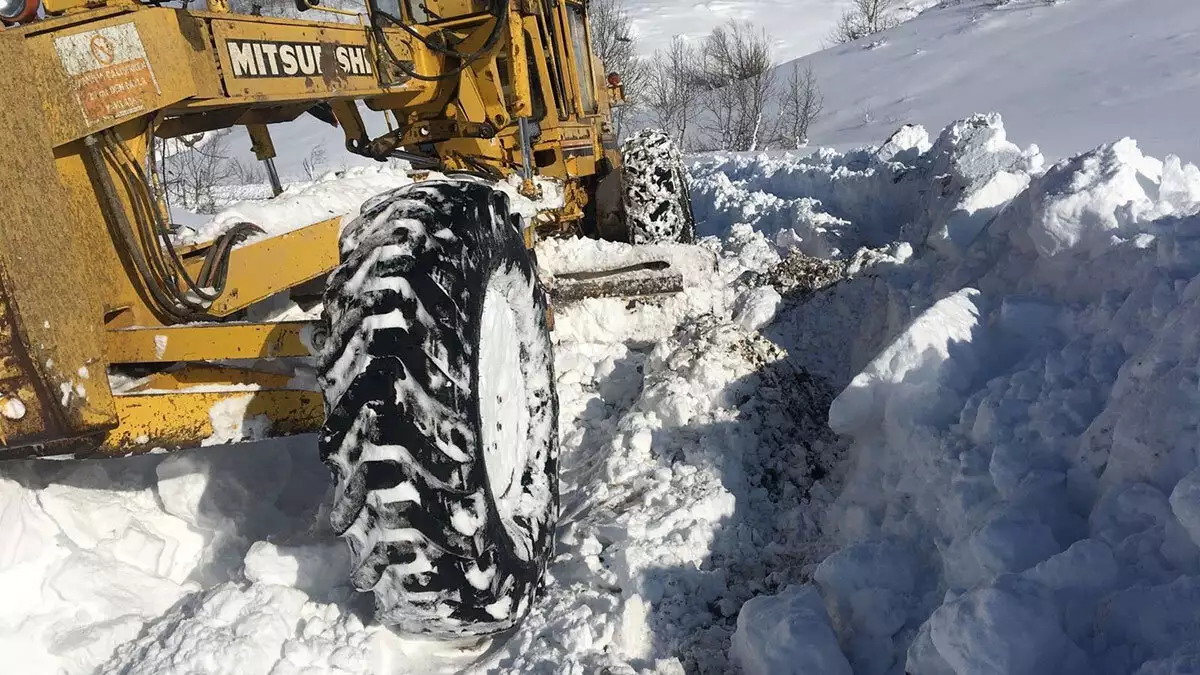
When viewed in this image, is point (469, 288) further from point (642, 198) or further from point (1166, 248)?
point (642, 198)

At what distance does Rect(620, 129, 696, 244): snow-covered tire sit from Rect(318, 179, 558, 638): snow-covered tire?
10.3 feet

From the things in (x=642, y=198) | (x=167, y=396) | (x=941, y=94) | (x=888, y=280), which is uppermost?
(x=167, y=396)

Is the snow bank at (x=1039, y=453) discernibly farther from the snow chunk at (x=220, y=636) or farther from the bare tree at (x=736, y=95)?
the bare tree at (x=736, y=95)

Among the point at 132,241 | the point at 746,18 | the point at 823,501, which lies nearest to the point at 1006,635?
the point at 823,501

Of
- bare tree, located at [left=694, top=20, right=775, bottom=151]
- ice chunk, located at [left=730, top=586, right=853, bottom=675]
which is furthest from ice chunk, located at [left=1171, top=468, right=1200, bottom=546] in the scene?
bare tree, located at [left=694, top=20, right=775, bottom=151]

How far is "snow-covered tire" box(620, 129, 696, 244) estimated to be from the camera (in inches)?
217

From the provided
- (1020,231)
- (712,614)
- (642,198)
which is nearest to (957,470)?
(712,614)

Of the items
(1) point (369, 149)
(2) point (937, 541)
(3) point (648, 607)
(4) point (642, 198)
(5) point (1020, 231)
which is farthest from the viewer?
(4) point (642, 198)

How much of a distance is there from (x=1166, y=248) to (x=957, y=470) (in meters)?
0.85

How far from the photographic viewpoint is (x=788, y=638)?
200 centimetres

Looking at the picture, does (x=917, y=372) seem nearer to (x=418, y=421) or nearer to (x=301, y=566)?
(x=418, y=421)

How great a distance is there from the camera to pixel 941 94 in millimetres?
19531

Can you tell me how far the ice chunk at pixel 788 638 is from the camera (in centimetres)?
195

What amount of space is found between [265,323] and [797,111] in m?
21.1
